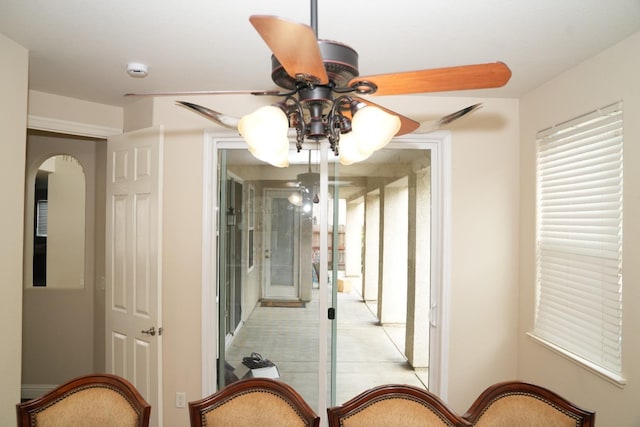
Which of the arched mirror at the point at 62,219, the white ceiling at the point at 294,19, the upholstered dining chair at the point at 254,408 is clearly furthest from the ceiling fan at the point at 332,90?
the arched mirror at the point at 62,219

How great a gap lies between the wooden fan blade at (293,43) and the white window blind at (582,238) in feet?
5.97

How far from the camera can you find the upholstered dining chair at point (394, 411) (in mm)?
1468

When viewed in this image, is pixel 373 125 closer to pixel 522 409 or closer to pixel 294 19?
pixel 294 19

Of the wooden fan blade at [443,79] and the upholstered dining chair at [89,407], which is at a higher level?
the wooden fan blade at [443,79]

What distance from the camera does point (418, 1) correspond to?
154 cm

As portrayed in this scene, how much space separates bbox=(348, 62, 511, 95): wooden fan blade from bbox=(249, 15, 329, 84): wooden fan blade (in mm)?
208

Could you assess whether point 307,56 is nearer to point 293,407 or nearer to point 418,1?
point 418,1

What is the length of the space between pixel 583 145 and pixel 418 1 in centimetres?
135

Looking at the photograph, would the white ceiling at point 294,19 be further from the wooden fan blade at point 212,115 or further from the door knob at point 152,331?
the door knob at point 152,331

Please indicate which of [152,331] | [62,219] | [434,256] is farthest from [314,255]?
[62,219]

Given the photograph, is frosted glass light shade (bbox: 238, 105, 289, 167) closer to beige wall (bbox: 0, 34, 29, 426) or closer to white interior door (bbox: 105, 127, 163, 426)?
beige wall (bbox: 0, 34, 29, 426)

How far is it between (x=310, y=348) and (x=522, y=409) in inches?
63.3

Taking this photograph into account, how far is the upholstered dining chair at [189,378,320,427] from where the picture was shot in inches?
59.1

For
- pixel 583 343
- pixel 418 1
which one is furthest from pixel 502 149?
pixel 418 1
